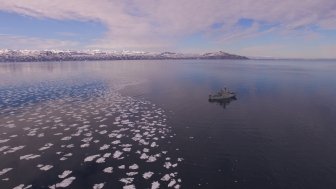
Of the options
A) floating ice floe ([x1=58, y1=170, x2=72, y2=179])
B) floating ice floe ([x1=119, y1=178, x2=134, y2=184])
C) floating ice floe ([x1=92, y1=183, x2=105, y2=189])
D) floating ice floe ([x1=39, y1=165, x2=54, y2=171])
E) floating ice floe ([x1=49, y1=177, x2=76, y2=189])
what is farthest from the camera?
floating ice floe ([x1=39, y1=165, x2=54, y2=171])

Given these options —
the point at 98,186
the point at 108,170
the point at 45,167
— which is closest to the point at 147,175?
the point at 108,170

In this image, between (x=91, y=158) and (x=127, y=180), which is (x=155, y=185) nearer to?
(x=127, y=180)

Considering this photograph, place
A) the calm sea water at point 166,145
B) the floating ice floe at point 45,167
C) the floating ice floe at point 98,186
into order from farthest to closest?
the floating ice floe at point 45,167, the calm sea water at point 166,145, the floating ice floe at point 98,186

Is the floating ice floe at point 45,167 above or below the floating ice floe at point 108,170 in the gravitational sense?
below

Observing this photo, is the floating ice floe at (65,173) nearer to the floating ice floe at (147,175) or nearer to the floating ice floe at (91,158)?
the floating ice floe at (91,158)

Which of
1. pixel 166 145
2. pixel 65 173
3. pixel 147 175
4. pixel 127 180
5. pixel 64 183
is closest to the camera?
pixel 64 183

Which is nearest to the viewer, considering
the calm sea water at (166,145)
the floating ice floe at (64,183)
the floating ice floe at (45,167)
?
the floating ice floe at (64,183)

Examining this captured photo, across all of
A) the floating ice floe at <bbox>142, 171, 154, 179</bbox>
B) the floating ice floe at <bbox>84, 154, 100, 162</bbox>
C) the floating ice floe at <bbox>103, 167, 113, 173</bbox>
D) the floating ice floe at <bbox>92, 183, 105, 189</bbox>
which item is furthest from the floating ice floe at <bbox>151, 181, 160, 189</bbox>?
the floating ice floe at <bbox>84, 154, 100, 162</bbox>

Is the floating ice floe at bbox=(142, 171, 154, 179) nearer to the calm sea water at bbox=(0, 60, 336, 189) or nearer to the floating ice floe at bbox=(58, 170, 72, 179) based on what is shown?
the calm sea water at bbox=(0, 60, 336, 189)

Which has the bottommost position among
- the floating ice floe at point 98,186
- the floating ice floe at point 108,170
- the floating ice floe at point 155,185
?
the floating ice floe at point 98,186

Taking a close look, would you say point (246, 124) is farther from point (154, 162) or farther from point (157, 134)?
point (154, 162)

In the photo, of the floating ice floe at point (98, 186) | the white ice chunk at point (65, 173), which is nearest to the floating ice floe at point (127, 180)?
the floating ice floe at point (98, 186)
